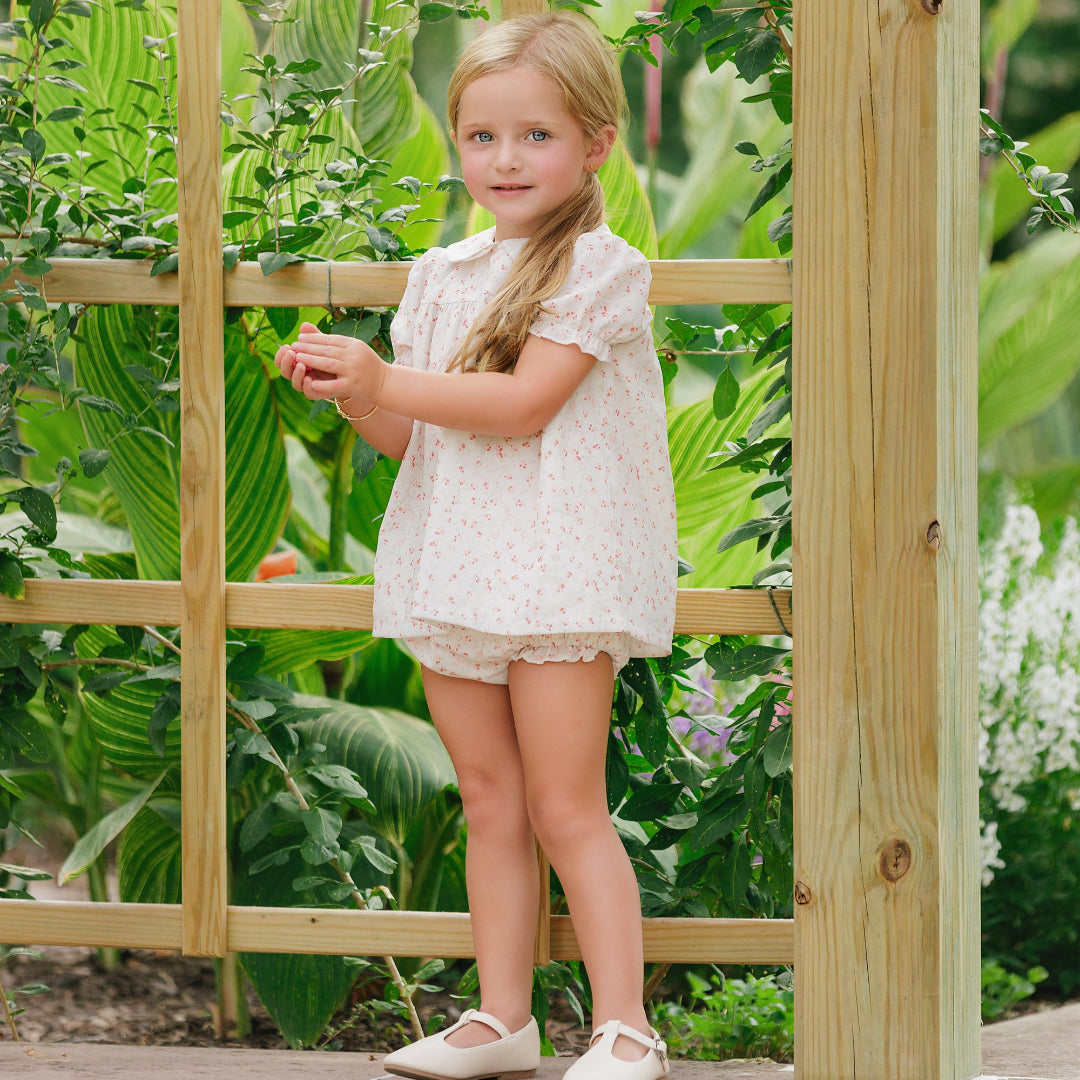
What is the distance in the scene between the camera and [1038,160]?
3.02 m

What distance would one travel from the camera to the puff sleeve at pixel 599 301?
1.25 m

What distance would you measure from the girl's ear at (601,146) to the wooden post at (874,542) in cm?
22

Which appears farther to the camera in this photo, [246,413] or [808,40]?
[246,413]

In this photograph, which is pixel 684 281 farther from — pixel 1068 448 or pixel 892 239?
pixel 1068 448

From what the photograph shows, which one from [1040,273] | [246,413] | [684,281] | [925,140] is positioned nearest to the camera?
[925,140]

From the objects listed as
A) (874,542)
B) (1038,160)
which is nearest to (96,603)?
(874,542)

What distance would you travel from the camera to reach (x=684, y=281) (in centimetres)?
147

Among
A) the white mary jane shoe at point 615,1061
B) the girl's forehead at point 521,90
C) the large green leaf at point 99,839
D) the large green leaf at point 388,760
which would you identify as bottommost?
the white mary jane shoe at point 615,1061

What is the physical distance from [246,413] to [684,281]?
0.74 metres

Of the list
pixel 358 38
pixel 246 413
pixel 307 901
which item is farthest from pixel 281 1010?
pixel 358 38

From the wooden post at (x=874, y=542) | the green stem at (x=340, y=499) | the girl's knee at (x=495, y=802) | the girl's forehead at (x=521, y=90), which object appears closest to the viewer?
the wooden post at (x=874, y=542)

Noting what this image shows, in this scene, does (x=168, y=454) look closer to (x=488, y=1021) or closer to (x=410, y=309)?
(x=410, y=309)

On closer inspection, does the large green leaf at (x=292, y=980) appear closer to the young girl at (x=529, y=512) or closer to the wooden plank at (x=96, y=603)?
the wooden plank at (x=96, y=603)

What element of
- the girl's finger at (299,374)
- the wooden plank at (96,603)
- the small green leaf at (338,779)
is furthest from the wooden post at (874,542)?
the wooden plank at (96,603)
